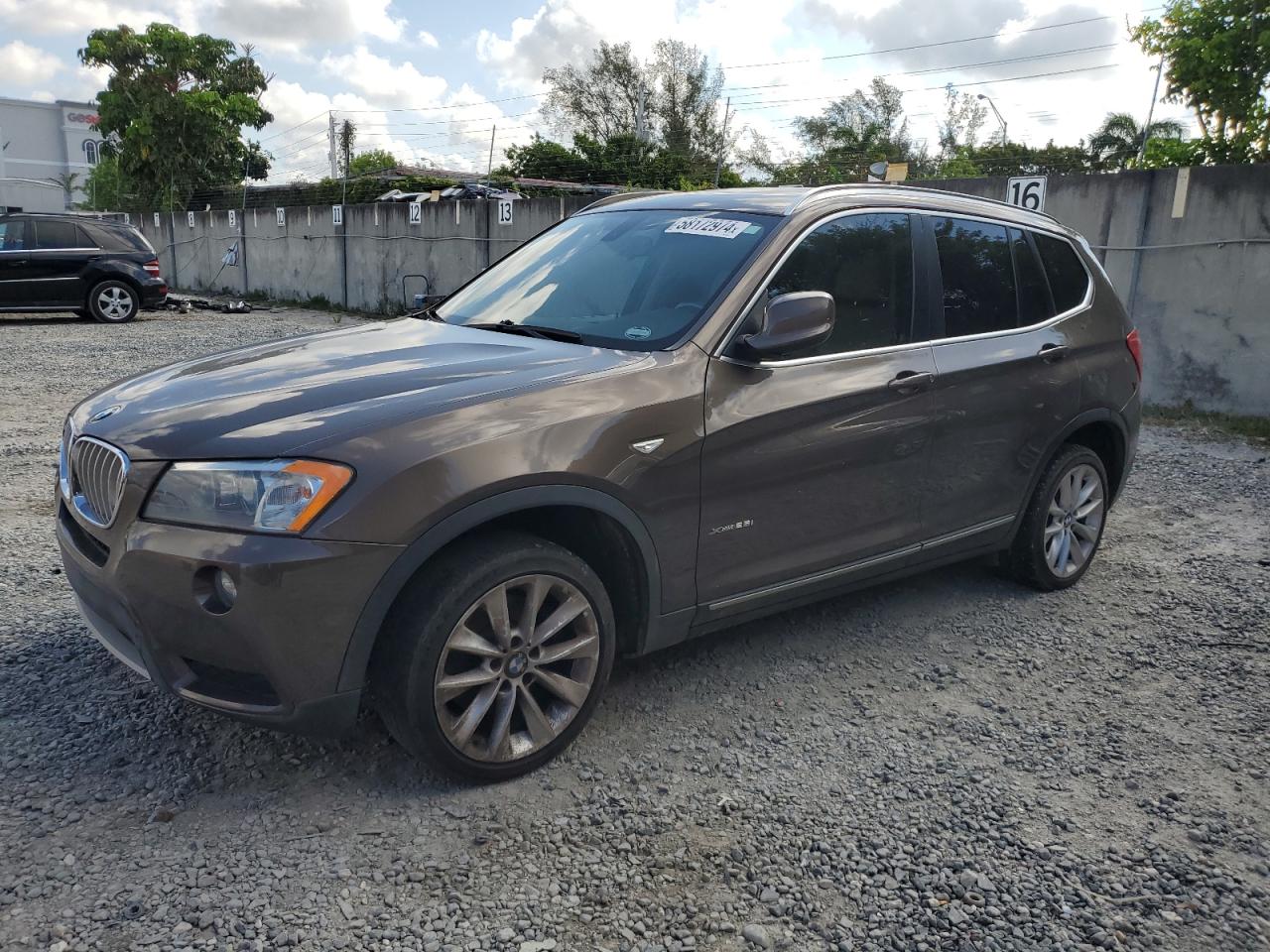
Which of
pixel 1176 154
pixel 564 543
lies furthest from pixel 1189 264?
pixel 1176 154

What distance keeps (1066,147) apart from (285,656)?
39675mm

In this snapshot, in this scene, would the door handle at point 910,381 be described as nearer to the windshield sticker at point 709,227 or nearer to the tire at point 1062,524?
the windshield sticker at point 709,227

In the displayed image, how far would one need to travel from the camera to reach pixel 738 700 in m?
3.82

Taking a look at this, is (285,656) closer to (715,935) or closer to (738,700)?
(715,935)

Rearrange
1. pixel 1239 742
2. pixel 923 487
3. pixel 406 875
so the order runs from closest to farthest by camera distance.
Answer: pixel 406 875 → pixel 1239 742 → pixel 923 487

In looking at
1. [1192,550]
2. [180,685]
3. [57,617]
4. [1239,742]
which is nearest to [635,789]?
[180,685]

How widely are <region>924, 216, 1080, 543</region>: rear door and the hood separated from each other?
4.95ft

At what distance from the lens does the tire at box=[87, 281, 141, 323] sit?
16.5m

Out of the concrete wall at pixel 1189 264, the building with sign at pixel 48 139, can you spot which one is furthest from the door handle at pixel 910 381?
the building with sign at pixel 48 139

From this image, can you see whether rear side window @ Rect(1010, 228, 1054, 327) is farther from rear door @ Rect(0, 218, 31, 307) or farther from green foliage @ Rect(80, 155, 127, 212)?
green foliage @ Rect(80, 155, 127, 212)

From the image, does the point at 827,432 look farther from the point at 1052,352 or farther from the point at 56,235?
the point at 56,235

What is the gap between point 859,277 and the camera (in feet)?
13.1

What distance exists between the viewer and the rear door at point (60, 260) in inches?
621

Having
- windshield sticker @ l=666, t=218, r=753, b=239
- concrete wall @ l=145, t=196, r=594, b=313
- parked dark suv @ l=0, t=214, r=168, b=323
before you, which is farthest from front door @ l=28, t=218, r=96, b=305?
windshield sticker @ l=666, t=218, r=753, b=239
